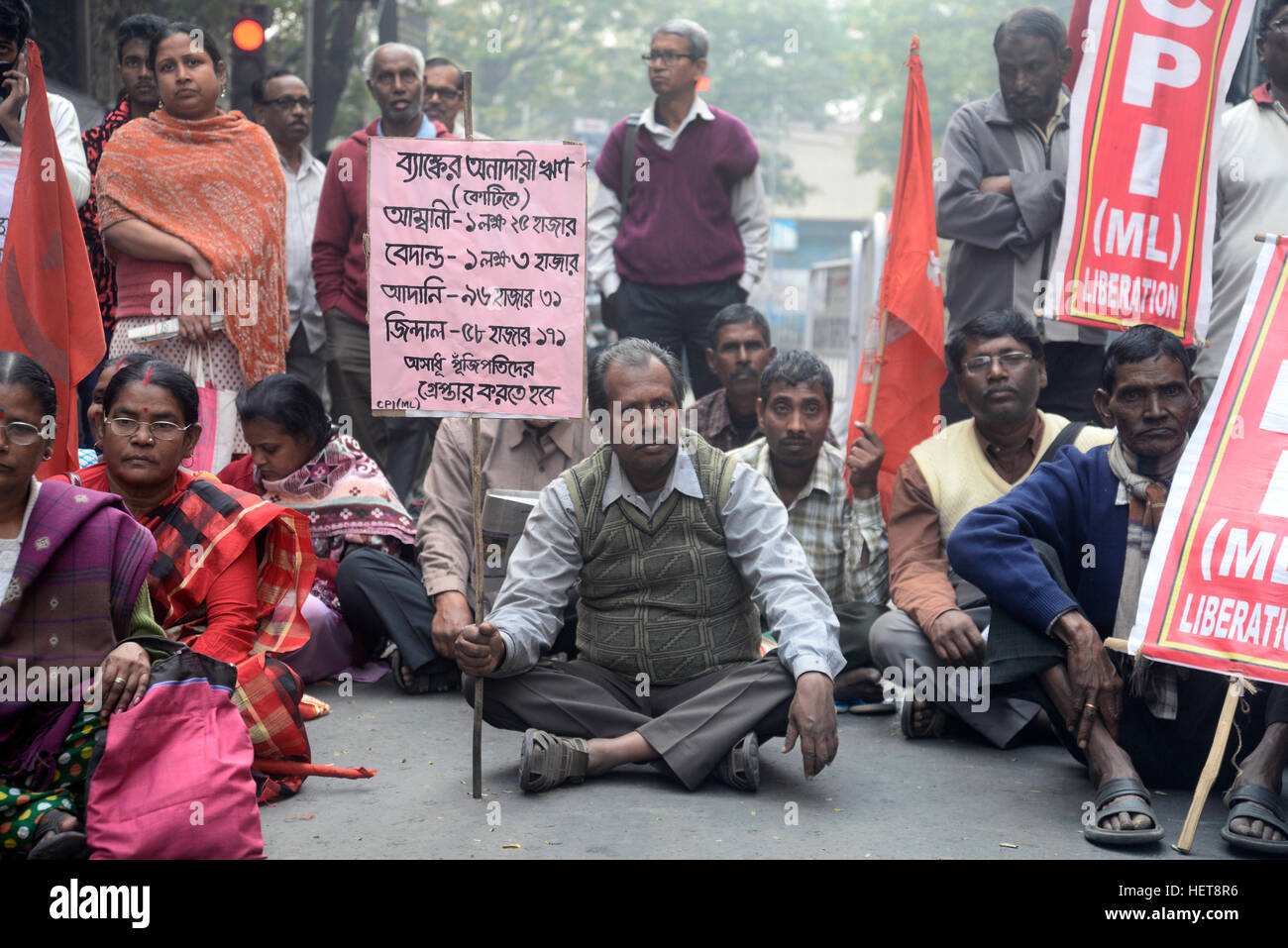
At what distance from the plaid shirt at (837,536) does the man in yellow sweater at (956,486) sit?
227 millimetres

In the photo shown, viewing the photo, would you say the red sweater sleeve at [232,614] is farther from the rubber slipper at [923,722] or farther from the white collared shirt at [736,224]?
the white collared shirt at [736,224]

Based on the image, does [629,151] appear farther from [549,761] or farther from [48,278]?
[549,761]

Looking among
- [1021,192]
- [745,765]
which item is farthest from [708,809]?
[1021,192]

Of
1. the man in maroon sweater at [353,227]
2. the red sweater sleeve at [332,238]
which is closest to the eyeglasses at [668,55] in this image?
the man in maroon sweater at [353,227]

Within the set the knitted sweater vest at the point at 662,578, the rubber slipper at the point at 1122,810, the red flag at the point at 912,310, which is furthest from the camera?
the red flag at the point at 912,310

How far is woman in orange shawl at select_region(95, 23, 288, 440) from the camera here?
18.8 ft

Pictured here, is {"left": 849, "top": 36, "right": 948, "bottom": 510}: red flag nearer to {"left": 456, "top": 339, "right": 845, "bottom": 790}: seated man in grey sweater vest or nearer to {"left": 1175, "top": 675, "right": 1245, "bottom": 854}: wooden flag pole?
{"left": 456, "top": 339, "right": 845, "bottom": 790}: seated man in grey sweater vest

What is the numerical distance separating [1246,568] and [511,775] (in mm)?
2235

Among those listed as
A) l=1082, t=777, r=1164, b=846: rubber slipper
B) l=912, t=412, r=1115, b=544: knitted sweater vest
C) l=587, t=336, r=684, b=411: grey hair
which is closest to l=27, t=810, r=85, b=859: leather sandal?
l=587, t=336, r=684, b=411: grey hair

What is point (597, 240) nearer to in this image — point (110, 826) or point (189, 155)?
point (189, 155)

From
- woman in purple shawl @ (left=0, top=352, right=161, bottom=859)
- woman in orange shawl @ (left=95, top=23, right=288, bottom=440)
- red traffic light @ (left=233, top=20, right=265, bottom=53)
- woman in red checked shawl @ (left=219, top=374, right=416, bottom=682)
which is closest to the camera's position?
woman in purple shawl @ (left=0, top=352, right=161, bottom=859)

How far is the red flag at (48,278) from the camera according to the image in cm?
492

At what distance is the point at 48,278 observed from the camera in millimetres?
5004

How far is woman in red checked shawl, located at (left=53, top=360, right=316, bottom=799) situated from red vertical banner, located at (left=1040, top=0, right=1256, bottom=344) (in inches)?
121
